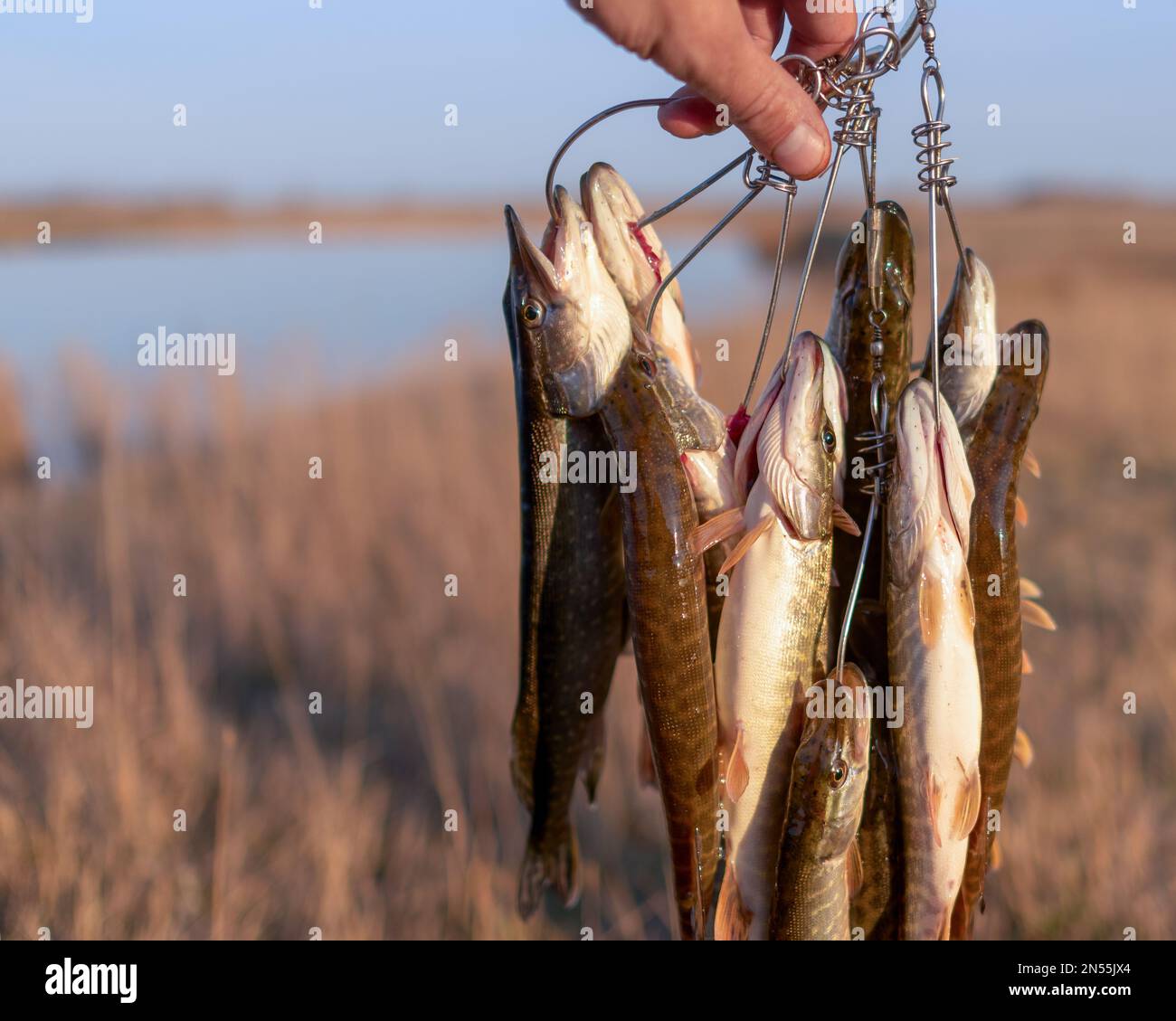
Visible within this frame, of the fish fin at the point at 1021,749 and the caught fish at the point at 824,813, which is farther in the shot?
the fish fin at the point at 1021,749

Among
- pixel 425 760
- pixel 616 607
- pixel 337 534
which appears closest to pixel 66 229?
pixel 337 534

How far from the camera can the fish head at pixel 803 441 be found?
5.22 feet

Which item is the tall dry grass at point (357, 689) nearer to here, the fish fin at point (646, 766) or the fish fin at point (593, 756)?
the fish fin at point (593, 756)

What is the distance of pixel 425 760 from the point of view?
15.6 feet

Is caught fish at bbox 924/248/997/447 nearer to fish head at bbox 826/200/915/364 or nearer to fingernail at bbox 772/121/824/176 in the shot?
fish head at bbox 826/200/915/364

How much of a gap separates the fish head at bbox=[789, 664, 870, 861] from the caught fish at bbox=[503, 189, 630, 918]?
48cm

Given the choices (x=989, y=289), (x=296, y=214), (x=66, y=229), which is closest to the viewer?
(x=989, y=289)

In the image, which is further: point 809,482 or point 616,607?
point 616,607

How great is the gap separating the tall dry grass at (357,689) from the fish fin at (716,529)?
2.39 meters

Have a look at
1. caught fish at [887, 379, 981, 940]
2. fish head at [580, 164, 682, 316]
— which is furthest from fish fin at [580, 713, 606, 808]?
fish head at [580, 164, 682, 316]

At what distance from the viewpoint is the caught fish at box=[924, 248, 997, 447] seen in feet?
5.71

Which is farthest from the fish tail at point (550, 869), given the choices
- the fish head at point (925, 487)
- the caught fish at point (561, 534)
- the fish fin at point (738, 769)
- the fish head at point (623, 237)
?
the fish head at point (623, 237)
